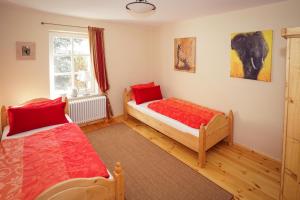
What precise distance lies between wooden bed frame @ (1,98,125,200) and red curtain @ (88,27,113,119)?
270 centimetres

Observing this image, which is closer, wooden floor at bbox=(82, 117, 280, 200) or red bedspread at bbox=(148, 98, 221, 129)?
wooden floor at bbox=(82, 117, 280, 200)

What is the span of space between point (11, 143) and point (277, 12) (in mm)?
3724

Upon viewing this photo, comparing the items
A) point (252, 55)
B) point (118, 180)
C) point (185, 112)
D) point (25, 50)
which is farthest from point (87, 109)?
point (252, 55)

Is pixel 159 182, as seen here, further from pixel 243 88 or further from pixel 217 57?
pixel 217 57

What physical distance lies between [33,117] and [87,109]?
1255 millimetres

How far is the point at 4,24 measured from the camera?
2.91 metres

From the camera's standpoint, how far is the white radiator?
12.1 ft

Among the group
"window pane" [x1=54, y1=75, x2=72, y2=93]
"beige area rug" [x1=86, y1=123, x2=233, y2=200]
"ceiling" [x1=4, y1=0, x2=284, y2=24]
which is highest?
"ceiling" [x1=4, y1=0, x2=284, y2=24]

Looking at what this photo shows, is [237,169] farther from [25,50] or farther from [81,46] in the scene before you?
[25,50]

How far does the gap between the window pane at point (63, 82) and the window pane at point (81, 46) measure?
0.55 m

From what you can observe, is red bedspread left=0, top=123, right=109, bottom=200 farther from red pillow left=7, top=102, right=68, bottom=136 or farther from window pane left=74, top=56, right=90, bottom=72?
window pane left=74, top=56, right=90, bottom=72

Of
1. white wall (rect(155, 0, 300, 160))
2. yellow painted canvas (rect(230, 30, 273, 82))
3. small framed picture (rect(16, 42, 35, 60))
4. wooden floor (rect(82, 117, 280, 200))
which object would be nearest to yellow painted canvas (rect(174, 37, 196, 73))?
white wall (rect(155, 0, 300, 160))

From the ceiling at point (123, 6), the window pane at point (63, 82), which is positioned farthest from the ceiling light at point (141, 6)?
the window pane at point (63, 82)

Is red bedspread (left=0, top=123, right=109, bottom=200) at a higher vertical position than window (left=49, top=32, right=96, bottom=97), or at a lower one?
lower
